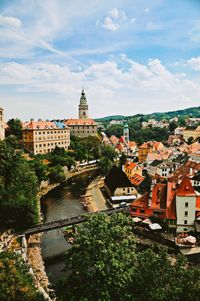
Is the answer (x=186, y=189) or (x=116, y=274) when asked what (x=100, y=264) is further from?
(x=186, y=189)

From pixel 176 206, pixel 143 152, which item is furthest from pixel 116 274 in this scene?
pixel 143 152

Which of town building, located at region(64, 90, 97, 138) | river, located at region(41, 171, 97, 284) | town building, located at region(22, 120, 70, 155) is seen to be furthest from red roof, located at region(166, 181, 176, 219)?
town building, located at region(64, 90, 97, 138)

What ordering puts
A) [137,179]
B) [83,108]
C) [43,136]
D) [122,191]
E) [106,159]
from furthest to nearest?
[83,108], [43,136], [106,159], [137,179], [122,191]

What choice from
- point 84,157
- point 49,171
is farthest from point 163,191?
point 84,157

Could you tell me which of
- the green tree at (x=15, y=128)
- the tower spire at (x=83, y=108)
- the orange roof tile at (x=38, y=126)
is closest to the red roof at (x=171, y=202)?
the orange roof tile at (x=38, y=126)

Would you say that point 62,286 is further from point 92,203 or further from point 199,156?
point 199,156
